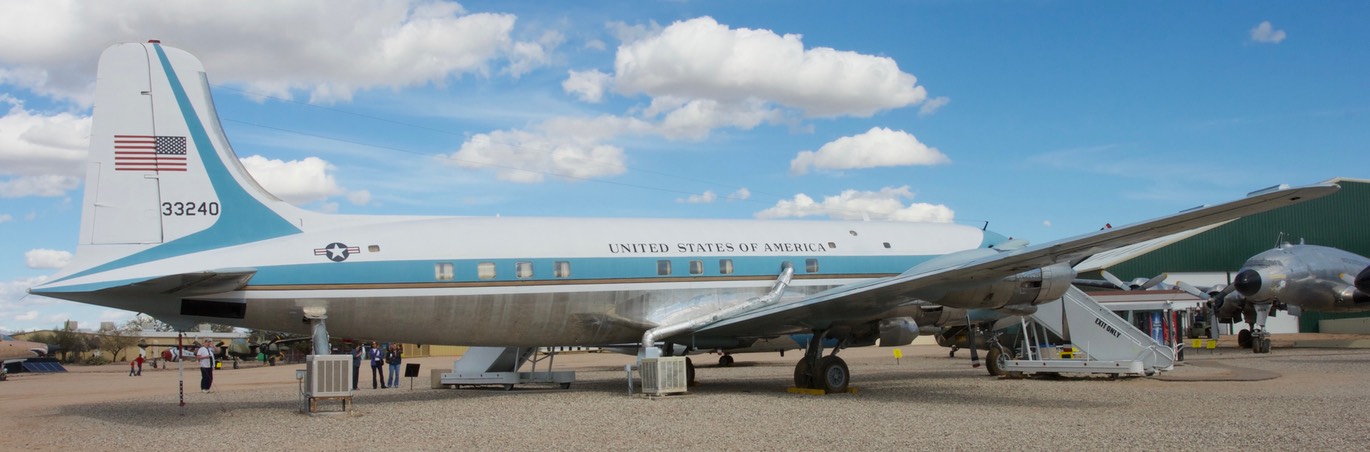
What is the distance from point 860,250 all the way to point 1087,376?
18.9 ft

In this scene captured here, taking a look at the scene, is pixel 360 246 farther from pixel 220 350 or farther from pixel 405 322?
pixel 220 350

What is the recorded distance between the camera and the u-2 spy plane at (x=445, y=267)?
531 inches

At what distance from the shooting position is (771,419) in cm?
1274

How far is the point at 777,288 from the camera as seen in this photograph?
57.9 feet

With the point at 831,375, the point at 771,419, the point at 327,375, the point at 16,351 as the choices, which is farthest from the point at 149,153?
the point at 16,351

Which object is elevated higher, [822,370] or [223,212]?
[223,212]

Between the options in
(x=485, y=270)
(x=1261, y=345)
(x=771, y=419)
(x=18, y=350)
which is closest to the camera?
(x=771, y=419)

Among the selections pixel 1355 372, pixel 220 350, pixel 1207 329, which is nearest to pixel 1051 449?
pixel 1355 372

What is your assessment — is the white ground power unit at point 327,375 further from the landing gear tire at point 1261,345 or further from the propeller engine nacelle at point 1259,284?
the landing gear tire at point 1261,345

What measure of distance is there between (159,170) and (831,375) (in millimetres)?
10545

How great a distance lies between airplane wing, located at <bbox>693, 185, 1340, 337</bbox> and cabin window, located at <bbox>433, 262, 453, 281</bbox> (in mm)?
4124

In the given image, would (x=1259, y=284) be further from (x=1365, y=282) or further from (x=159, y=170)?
(x=159, y=170)

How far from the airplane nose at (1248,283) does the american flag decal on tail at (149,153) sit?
99.6 ft

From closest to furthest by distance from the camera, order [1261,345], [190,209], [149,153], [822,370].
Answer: [149,153] < [190,209] < [822,370] < [1261,345]
